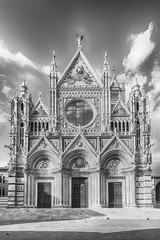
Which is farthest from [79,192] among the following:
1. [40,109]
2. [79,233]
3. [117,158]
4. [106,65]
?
[79,233]

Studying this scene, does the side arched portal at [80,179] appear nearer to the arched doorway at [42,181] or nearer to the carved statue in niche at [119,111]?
the arched doorway at [42,181]

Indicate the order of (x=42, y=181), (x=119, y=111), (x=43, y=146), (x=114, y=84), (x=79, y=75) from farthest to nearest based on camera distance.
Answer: (x=114, y=84)
(x=79, y=75)
(x=119, y=111)
(x=43, y=146)
(x=42, y=181)

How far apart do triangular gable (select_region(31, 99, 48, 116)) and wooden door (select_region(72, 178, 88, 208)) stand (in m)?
9.74

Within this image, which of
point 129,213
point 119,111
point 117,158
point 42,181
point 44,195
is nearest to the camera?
point 129,213

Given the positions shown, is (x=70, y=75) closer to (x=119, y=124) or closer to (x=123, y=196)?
(x=119, y=124)

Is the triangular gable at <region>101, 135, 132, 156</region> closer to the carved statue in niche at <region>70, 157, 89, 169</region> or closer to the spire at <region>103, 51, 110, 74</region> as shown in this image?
the carved statue in niche at <region>70, 157, 89, 169</region>

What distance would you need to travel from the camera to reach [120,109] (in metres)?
47.2

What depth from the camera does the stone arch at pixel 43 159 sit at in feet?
147

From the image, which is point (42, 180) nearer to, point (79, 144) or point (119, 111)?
point (79, 144)

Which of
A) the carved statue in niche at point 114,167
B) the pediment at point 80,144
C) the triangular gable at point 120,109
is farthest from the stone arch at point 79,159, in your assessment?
the triangular gable at point 120,109

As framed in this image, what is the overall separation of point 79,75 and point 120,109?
7593mm

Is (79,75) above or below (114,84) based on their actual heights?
above

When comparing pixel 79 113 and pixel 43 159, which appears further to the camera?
pixel 79 113

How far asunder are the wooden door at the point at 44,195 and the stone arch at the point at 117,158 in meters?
7.61
